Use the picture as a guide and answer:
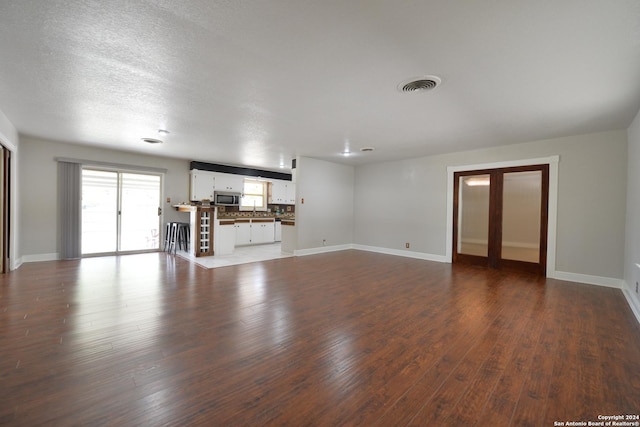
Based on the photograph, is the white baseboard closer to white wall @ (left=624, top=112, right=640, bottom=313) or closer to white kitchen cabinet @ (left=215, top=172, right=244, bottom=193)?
white wall @ (left=624, top=112, right=640, bottom=313)

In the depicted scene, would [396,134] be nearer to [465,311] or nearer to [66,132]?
[465,311]

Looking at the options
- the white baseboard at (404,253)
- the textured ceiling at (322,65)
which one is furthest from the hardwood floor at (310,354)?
the textured ceiling at (322,65)

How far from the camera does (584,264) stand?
177 inches

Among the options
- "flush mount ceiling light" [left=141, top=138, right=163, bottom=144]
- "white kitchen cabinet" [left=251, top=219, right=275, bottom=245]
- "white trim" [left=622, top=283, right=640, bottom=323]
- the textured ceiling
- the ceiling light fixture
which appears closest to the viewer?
the textured ceiling

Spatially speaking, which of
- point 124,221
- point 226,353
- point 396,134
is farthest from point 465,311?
point 124,221

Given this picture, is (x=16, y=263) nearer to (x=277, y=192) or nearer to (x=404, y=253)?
(x=277, y=192)

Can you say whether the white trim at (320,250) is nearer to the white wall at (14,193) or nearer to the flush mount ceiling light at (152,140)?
the flush mount ceiling light at (152,140)

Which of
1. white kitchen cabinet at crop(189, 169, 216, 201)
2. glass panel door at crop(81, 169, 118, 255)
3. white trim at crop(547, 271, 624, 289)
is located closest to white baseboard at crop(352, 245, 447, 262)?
white trim at crop(547, 271, 624, 289)

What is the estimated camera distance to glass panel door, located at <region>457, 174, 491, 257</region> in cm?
557

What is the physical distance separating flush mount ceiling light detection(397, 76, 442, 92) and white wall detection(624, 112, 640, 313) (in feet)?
9.29

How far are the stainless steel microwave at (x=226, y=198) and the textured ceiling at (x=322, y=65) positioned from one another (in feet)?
11.7

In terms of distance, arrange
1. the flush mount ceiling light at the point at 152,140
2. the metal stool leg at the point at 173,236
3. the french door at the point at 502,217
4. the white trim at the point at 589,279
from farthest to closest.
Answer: the metal stool leg at the point at 173,236, the flush mount ceiling light at the point at 152,140, the french door at the point at 502,217, the white trim at the point at 589,279

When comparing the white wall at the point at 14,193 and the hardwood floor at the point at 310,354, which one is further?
the white wall at the point at 14,193

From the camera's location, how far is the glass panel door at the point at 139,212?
260 inches
